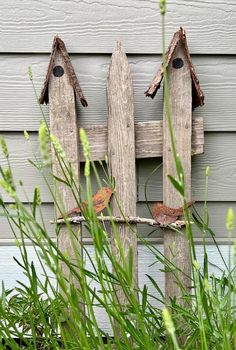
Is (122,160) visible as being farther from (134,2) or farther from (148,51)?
(134,2)

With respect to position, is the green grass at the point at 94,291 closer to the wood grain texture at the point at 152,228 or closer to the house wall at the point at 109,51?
the wood grain texture at the point at 152,228

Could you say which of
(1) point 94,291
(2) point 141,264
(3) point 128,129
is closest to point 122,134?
(3) point 128,129

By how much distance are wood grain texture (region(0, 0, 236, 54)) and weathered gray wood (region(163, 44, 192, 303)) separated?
13cm

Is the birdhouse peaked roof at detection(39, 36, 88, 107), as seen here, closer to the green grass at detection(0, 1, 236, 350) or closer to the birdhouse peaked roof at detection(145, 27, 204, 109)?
the birdhouse peaked roof at detection(145, 27, 204, 109)

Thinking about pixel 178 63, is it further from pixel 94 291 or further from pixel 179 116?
pixel 94 291

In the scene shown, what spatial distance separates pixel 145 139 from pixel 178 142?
0.11 metres

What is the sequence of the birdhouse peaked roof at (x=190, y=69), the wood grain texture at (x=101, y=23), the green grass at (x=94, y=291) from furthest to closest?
the wood grain texture at (x=101, y=23), the birdhouse peaked roof at (x=190, y=69), the green grass at (x=94, y=291)

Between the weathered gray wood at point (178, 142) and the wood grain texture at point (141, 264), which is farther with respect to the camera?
the wood grain texture at point (141, 264)

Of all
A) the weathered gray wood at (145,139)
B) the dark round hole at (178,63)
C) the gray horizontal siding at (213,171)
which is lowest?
the gray horizontal siding at (213,171)

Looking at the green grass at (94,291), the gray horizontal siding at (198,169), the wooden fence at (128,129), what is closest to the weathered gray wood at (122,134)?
the wooden fence at (128,129)

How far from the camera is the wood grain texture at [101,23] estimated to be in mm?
1680

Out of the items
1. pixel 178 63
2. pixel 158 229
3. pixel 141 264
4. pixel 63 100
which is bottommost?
pixel 141 264

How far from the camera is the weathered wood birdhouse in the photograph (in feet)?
5.25

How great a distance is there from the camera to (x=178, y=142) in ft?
5.37
